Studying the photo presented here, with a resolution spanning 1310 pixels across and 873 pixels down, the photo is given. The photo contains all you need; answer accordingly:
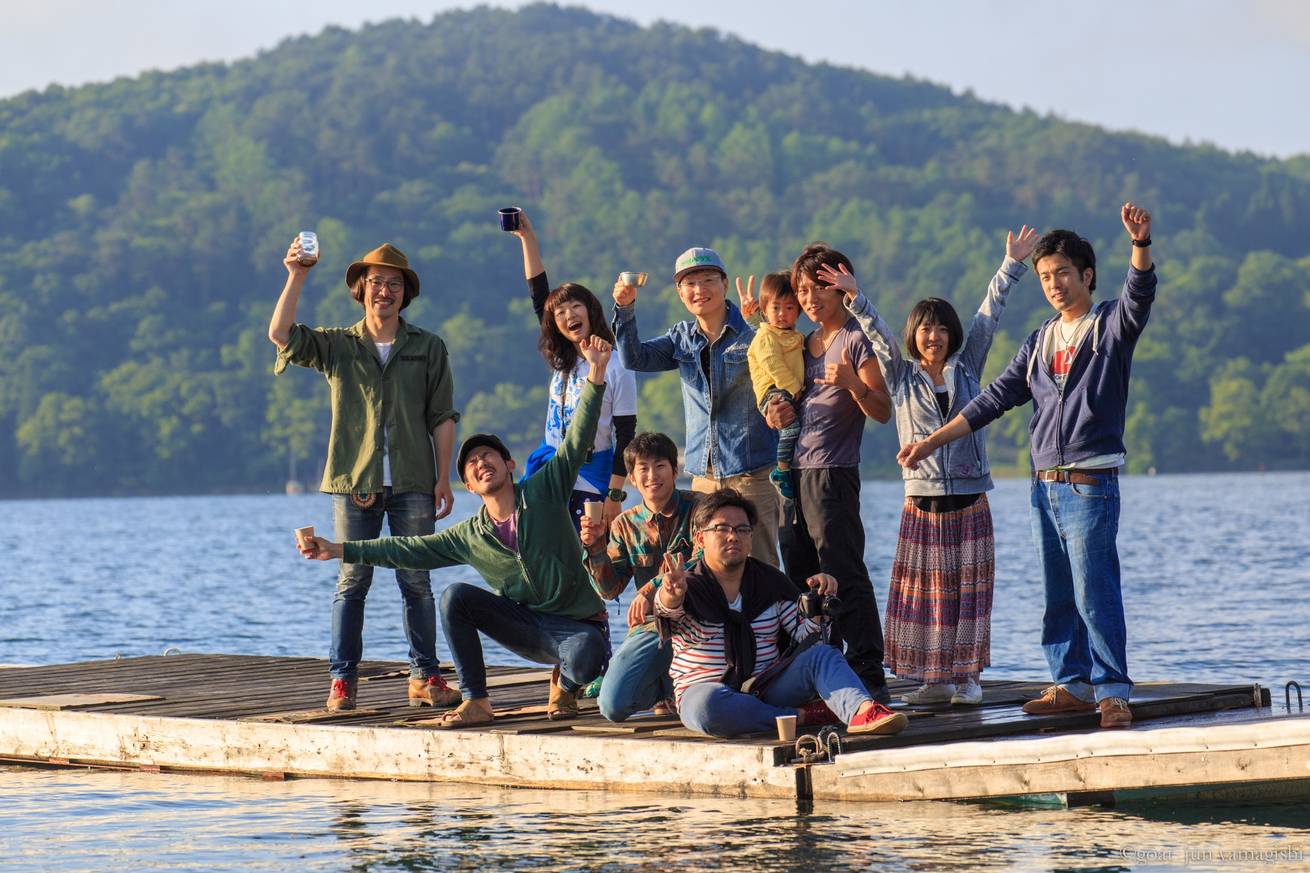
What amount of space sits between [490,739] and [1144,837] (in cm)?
295

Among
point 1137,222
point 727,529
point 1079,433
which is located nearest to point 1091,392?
point 1079,433

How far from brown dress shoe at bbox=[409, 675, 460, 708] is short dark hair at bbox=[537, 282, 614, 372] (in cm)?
174

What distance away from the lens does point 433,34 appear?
180 metres

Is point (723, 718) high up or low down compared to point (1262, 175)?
down

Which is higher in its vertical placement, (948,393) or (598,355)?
(598,355)

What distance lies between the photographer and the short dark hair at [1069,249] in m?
8.59

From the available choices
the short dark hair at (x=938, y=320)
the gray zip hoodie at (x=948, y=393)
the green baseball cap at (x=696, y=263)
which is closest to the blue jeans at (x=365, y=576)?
the green baseball cap at (x=696, y=263)

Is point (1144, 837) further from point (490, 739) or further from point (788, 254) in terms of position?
point (788, 254)

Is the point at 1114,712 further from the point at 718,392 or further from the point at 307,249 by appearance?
the point at 307,249

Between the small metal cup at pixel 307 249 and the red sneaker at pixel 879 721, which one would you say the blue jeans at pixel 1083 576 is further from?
the small metal cup at pixel 307 249

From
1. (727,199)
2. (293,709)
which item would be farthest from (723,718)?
(727,199)

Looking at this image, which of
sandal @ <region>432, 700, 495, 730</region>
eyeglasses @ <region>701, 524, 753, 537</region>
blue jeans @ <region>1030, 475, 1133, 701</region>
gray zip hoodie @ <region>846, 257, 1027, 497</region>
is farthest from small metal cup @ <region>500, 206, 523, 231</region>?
blue jeans @ <region>1030, 475, 1133, 701</region>

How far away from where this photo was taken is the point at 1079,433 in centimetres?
857

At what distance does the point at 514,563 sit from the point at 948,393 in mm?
2209
